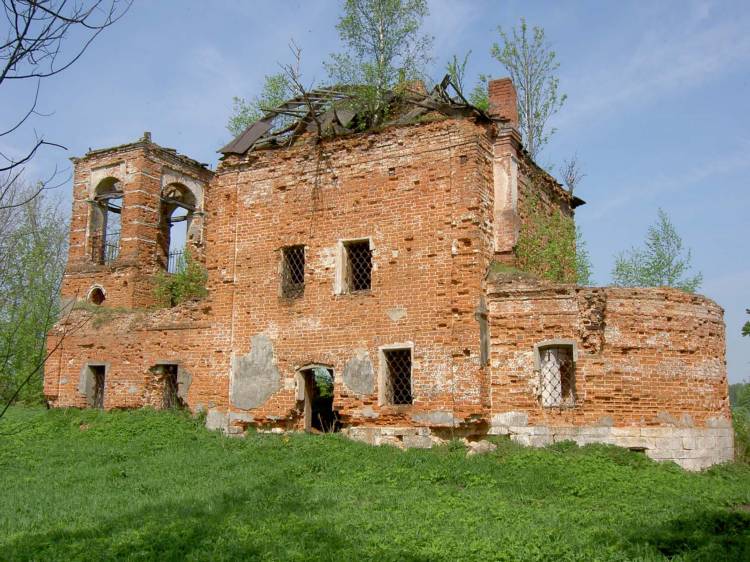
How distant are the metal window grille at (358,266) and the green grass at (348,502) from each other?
3.05 metres

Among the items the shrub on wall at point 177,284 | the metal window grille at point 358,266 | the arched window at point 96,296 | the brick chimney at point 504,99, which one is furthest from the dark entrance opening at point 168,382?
the brick chimney at point 504,99

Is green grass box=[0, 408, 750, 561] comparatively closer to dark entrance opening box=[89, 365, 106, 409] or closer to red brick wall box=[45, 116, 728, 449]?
red brick wall box=[45, 116, 728, 449]

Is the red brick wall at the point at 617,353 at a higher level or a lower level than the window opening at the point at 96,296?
lower

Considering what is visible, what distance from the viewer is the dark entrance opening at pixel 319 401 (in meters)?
13.7

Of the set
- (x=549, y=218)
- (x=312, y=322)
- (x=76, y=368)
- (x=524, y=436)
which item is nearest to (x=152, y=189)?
(x=76, y=368)

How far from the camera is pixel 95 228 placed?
21297 millimetres

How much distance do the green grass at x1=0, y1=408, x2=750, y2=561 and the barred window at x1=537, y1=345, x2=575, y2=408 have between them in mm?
1005

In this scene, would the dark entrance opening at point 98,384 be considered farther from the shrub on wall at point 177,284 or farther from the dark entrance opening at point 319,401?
the dark entrance opening at point 319,401

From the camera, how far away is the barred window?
11.9 meters

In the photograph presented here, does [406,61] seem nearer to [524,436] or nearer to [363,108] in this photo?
[363,108]

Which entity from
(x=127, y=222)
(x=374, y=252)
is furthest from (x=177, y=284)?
(x=374, y=252)

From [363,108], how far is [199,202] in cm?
970

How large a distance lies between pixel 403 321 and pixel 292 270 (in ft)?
9.85

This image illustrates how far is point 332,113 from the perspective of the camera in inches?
608
